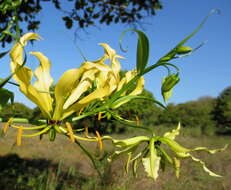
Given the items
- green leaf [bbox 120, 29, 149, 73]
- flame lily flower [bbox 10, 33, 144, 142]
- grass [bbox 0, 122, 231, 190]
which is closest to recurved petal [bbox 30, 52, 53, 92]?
flame lily flower [bbox 10, 33, 144, 142]

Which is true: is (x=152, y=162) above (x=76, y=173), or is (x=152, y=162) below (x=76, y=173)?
above

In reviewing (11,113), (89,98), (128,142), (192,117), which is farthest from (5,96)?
(192,117)

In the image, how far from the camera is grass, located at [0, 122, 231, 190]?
9.41 ft

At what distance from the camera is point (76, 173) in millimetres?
3996

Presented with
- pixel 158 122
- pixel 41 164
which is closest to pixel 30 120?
pixel 41 164

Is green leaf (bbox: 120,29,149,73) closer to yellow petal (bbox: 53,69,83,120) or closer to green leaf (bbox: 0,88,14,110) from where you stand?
yellow petal (bbox: 53,69,83,120)

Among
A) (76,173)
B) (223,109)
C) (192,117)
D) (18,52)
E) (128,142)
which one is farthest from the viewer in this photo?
(223,109)

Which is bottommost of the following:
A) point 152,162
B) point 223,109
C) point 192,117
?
point 152,162

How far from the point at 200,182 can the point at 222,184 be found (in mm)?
317

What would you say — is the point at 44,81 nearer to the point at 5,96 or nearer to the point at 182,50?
the point at 5,96

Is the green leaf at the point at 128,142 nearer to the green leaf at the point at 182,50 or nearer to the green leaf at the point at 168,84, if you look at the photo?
the green leaf at the point at 168,84

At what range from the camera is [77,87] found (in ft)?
1.51

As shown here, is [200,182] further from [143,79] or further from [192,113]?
[192,113]

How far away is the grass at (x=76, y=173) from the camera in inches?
113
